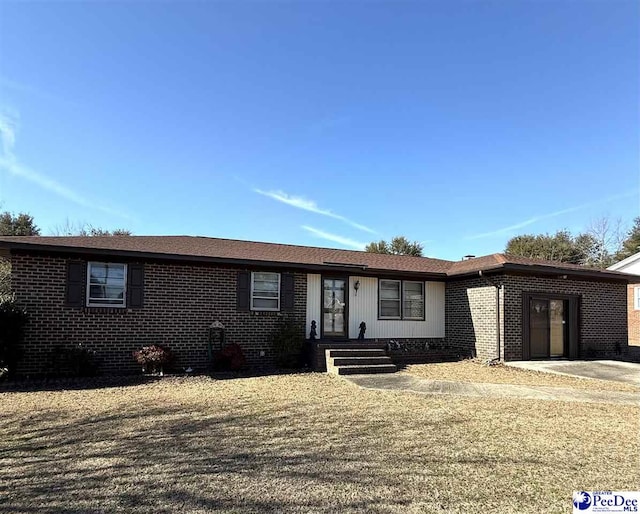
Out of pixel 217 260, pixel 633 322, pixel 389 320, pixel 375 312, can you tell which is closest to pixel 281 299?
pixel 217 260

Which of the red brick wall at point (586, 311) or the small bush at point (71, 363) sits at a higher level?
the red brick wall at point (586, 311)

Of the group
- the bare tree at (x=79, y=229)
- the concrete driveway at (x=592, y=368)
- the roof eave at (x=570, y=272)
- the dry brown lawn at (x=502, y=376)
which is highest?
the bare tree at (x=79, y=229)

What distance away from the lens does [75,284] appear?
10.1m

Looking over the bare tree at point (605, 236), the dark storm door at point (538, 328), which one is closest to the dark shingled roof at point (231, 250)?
the dark storm door at point (538, 328)

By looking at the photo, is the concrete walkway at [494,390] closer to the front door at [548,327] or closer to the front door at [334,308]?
the front door at [334,308]

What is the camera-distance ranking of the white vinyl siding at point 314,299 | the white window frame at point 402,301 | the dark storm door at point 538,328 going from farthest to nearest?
the white window frame at point 402,301 → the dark storm door at point 538,328 → the white vinyl siding at point 314,299

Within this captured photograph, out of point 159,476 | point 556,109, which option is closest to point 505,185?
point 556,109

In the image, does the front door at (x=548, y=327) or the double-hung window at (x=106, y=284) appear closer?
the double-hung window at (x=106, y=284)

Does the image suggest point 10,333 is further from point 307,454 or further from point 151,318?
point 307,454

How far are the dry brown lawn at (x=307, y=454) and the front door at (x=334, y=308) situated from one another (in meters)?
5.62

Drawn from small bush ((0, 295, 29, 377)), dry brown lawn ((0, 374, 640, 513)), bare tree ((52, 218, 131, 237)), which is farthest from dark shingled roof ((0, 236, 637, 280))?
bare tree ((52, 218, 131, 237))

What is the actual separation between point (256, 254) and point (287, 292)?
56.4 inches

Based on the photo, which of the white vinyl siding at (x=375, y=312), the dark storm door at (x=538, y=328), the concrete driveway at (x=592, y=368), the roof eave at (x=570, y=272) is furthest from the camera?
the dark storm door at (x=538, y=328)

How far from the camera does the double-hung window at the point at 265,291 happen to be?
39.2 feet
